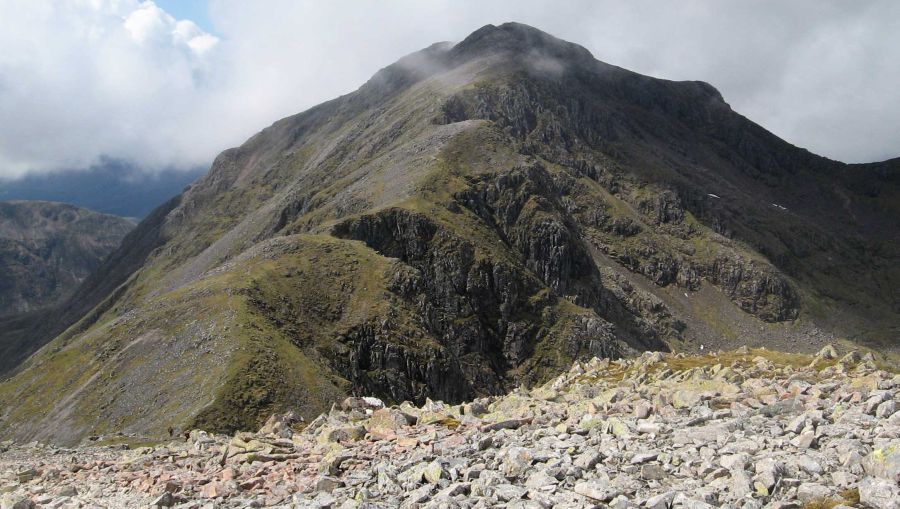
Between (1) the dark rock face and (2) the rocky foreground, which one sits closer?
(2) the rocky foreground

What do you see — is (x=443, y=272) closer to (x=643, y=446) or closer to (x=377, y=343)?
(x=377, y=343)

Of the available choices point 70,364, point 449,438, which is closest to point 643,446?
point 449,438

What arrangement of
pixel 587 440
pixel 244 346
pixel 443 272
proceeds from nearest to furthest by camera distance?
pixel 587 440 < pixel 244 346 < pixel 443 272

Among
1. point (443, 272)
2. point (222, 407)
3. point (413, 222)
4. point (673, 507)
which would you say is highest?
point (413, 222)

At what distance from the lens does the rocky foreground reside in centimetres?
1546

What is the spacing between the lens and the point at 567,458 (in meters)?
19.1

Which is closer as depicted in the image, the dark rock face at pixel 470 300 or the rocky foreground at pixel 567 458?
the rocky foreground at pixel 567 458

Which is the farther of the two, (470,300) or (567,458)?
(470,300)

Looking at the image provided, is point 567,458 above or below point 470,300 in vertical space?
below

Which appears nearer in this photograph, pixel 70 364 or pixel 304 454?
pixel 304 454

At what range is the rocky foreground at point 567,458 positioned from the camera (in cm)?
1546

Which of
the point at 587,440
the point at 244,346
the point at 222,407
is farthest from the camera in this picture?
the point at 244,346

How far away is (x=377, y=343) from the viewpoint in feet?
444

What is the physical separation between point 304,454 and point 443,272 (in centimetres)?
14534
